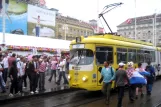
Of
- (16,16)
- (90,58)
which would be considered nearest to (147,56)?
(90,58)

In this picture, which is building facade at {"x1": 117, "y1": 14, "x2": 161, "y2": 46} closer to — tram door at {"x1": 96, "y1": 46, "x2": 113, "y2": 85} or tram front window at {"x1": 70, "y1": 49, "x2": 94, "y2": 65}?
tram door at {"x1": 96, "y1": 46, "x2": 113, "y2": 85}

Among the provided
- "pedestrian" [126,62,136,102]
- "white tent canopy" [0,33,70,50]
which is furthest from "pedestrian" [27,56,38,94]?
"white tent canopy" [0,33,70,50]

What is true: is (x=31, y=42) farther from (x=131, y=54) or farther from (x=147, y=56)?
(x=131, y=54)

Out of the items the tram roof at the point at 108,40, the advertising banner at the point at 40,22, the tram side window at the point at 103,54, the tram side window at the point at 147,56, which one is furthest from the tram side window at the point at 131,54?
the advertising banner at the point at 40,22

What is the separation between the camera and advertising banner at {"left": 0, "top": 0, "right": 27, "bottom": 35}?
55.9 m

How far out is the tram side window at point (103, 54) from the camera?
46.4 ft

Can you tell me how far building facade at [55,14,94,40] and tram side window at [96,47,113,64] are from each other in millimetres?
66156

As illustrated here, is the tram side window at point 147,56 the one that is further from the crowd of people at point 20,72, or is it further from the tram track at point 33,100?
the crowd of people at point 20,72

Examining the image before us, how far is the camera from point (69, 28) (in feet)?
290

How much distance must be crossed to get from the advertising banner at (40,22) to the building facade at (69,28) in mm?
11521

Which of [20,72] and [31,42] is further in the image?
[31,42]

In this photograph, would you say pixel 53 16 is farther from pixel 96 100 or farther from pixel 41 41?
pixel 96 100

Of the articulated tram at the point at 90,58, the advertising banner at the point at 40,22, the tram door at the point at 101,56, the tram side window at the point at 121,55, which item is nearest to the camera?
the articulated tram at the point at 90,58

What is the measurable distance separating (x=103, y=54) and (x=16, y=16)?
46.3 metres
